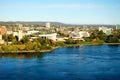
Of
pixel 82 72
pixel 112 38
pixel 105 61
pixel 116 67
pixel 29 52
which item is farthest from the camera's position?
pixel 112 38

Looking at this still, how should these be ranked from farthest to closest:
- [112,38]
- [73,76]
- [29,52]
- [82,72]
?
1. [112,38]
2. [29,52]
3. [82,72]
4. [73,76]

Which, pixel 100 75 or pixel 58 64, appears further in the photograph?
pixel 58 64

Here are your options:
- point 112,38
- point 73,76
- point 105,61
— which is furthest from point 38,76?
point 112,38

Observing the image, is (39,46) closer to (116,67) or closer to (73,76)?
(116,67)

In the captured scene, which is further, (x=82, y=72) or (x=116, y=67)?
(x=116, y=67)

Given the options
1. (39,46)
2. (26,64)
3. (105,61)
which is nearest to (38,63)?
(26,64)

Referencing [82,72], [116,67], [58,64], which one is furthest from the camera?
[58,64]

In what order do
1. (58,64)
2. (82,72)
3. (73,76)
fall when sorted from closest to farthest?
(73,76)
(82,72)
(58,64)

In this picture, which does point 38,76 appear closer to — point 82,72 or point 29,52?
point 82,72
